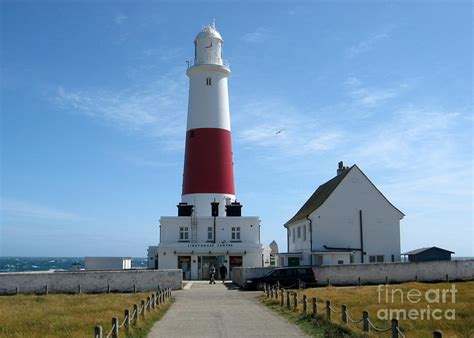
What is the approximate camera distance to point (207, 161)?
44.2 metres

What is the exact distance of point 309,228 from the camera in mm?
42469

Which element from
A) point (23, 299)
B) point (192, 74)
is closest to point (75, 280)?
point (23, 299)

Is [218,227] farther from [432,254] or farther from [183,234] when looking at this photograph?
[432,254]

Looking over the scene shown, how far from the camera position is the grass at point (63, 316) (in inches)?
643

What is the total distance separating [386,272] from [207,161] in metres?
16.1

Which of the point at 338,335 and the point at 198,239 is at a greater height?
the point at 198,239

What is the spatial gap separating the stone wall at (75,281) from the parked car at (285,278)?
5.64 metres

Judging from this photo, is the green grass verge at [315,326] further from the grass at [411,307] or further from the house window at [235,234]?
the house window at [235,234]

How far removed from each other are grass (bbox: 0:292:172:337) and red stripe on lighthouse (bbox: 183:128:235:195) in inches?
703

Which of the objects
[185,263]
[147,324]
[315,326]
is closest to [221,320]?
[147,324]

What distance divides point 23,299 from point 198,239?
60.6ft

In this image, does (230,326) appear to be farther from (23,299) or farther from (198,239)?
(198,239)

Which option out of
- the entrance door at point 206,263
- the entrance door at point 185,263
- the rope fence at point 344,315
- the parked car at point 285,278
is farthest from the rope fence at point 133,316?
the entrance door at point 206,263

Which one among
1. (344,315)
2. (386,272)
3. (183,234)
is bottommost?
(344,315)
